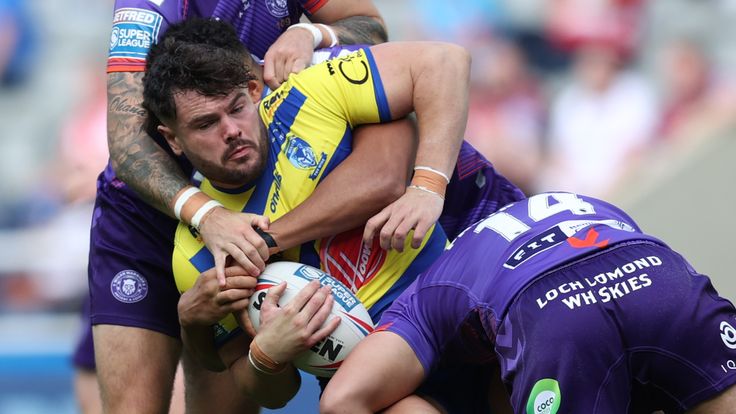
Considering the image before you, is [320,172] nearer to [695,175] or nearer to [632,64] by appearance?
[695,175]

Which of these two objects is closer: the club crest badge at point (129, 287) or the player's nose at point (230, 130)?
the player's nose at point (230, 130)

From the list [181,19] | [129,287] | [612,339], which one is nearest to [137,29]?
[181,19]

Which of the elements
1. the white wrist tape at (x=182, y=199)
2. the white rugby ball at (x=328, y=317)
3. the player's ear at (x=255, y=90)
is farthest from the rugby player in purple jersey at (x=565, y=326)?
the player's ear at (x=255, y=90)

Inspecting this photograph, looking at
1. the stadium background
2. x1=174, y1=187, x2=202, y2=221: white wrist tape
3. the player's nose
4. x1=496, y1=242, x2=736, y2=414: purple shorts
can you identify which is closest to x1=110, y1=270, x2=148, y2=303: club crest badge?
x1=174, y1=187, x2=202, y2=221: white wrist tape

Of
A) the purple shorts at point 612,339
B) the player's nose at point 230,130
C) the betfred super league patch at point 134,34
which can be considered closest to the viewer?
the purple shorts at point 612,339

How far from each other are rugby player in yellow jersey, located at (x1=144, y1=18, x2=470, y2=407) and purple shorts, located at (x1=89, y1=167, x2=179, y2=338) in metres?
0.53

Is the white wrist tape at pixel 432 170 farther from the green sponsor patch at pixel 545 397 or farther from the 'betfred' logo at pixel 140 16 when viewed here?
the 'betfred' logo at pixel 140 16

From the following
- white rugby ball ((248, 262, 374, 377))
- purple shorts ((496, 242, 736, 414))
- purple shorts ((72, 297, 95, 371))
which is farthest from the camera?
purple shorts ((72, 297, 95, 371))

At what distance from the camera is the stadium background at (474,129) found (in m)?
7.23


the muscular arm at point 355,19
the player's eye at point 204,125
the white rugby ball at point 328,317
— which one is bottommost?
the white rugby ball at point 328,317

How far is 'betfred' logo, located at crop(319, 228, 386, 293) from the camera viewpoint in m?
4.34

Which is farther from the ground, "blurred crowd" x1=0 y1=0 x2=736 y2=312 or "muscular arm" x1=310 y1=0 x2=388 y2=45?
"muscular arm" x1=310 y1=0 x2=388 y2=45

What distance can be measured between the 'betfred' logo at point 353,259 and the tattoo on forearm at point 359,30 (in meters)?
0.94

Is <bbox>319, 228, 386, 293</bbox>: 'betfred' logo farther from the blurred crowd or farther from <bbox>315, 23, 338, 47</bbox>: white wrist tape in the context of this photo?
the blurred crowd
